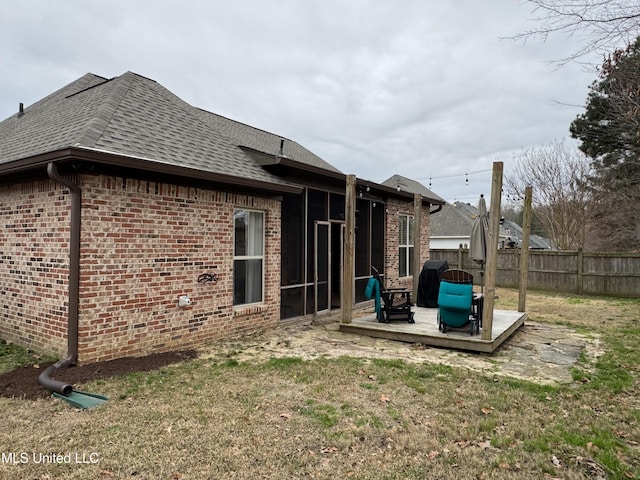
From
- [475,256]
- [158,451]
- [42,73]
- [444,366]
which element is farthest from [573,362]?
[42,73]

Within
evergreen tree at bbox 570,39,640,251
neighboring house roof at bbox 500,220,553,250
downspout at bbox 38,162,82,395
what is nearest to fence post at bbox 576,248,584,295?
evergreen tree at bbox 570,39,640,251

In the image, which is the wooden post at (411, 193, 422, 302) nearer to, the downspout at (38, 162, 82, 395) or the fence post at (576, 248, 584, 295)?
the downspout at (38, 162, 82, 395)

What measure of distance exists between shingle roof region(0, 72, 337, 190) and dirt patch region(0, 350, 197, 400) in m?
2.61

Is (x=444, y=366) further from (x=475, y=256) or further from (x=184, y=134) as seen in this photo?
(x=184, y=134)

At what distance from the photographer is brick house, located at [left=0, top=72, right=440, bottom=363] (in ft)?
16.3

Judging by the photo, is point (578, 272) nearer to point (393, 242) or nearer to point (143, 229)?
point (393, 242)

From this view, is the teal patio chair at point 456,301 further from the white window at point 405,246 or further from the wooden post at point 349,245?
the white window at point 405,246

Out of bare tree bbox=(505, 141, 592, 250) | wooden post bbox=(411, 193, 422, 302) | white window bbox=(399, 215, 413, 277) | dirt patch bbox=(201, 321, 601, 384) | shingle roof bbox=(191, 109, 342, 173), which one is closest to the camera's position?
dirt patch bbox=(201, 321, 601, 384)

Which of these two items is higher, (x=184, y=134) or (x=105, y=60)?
(x=105, y=60)

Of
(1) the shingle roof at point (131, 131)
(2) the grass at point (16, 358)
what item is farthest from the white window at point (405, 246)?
(2) the grass at point (16, 358)

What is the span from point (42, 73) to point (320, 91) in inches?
337

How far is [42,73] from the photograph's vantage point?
11633mm

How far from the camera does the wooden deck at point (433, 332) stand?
20.4 feet

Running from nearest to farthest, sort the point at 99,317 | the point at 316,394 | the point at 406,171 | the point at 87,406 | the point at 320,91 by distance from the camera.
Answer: the point at 87,406 < the point at 316,394 < the point at 99,317 < the point at 320,91 < the point at 406,171
